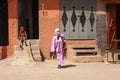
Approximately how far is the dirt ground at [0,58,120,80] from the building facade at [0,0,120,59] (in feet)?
4.56

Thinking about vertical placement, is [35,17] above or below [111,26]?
above

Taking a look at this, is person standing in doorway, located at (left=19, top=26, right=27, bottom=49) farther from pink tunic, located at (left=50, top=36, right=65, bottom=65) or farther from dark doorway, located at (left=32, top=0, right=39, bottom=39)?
dark doorway, located at (left=32, top=0, right=39, bottom=39)

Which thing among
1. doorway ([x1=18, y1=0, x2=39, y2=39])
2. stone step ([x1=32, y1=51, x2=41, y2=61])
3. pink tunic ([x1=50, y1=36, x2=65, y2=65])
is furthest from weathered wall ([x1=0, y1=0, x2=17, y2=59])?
pink tunic ([x1=50, y1=36, x2=65, y2=65])

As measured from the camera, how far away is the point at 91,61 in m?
15.3

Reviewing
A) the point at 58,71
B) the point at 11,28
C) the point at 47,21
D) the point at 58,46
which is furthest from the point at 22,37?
the point at 58,71

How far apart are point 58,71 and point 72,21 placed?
4.06 metres

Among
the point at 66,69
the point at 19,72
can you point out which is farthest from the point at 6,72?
the point at 66,69

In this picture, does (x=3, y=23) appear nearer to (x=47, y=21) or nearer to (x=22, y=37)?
(x=22, y=37)

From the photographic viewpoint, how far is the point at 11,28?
1664 centimetres

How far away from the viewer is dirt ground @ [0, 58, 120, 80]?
11.8 m

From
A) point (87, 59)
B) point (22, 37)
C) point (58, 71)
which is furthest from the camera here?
point (22, 37)

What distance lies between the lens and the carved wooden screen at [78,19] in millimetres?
16547

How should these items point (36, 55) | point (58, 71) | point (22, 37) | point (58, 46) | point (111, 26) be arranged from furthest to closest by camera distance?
point (111, 26)
point (22, 37)
point (36, 55)
point (58, 46)
point (58, 71)

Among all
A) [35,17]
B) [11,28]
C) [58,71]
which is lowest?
[58,71]
